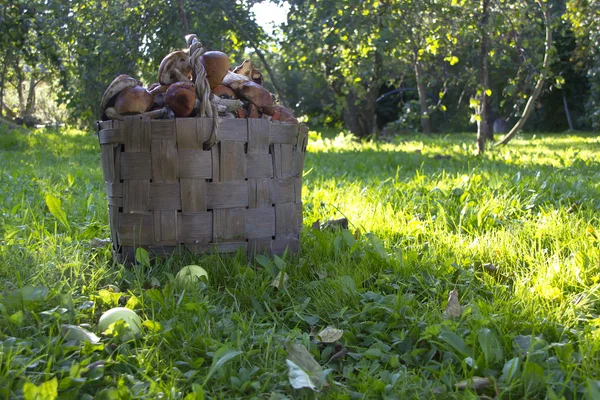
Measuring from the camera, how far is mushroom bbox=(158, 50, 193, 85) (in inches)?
81.8

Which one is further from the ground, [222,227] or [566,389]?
[222,227]

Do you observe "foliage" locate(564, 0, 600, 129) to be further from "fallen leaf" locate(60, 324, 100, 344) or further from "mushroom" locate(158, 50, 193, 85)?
"fallen leaf" locate(60, 324, 100, 344)

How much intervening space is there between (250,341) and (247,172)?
0.71 metres

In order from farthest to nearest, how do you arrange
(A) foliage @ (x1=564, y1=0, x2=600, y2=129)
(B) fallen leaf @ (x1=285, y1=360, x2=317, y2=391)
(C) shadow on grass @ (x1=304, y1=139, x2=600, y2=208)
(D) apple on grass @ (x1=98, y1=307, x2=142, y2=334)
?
(A) foliage @ (x1=564, y1=0, x2=600, y2=129) → (C) shadow on grass @ (x1=304, y1=139, x2=600, y2=208) → (D) apple on grass @ (x1=98, y1=307, x2=142, y2=334) → (B) fallen leaf @ (x1=285, y1=360, x2=317, y2=391)

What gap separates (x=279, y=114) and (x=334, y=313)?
895 mm

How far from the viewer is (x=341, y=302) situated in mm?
1713

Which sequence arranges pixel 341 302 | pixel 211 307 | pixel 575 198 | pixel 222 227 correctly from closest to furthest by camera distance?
pixel 211 307, pixel 341 302, pixel 222 227, pixel 575 198

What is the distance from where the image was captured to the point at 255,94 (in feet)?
6.88

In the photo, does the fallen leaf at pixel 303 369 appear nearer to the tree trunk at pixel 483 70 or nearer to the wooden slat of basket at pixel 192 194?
the wooden slat of basket at pixel 192 194

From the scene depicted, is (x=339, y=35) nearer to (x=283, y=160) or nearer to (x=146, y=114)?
(x=283, y=160)

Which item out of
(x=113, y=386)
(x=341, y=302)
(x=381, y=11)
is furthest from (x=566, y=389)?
(x=381, y=11)

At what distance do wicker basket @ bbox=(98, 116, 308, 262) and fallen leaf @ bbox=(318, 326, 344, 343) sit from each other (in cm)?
57

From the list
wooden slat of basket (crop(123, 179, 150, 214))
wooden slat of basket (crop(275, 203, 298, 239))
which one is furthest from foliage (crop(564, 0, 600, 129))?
wooden slat of basket (crop(123, 179, 150, 214))

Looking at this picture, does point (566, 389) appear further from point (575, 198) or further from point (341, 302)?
point (575, 198)
